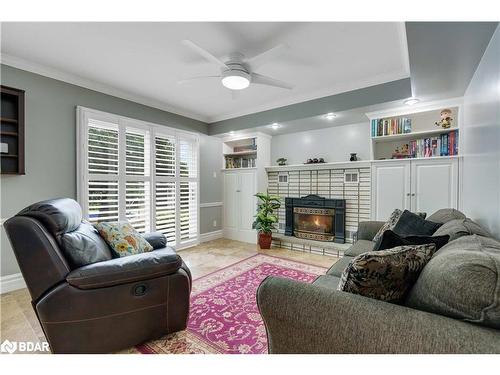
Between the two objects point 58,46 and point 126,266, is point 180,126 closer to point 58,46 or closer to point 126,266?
point 58,46

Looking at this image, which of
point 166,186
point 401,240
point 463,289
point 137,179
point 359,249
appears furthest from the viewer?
point 166,186

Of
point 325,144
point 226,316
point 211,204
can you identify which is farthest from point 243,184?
point 226,316

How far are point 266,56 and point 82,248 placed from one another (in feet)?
6.86

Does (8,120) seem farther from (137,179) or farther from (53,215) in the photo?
(53,215)

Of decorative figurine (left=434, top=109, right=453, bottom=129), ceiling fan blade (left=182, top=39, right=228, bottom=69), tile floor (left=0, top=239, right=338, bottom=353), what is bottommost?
tile floor (left=0, top=239, right=338, bottom=353)

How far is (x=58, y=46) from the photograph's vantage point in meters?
2.34

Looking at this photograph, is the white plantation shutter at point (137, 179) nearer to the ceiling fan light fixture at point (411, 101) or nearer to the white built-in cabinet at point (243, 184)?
the white built-in cabinet at point (243, 184)

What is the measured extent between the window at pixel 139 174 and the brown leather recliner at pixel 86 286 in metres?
1.61

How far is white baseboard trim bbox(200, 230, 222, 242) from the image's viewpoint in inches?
186

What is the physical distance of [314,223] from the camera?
4.30 m

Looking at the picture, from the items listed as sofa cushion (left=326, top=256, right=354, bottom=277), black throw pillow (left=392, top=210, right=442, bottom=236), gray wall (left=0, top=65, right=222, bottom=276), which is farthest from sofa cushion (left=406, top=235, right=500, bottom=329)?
gray wall (left=0, top=65, right=222, bottom=276)

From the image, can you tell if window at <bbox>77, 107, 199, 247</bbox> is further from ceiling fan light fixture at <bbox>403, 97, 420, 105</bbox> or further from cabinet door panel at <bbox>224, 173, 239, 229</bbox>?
ceiling fan light fixture at <bbox>403, 97, 420, 105</bbox>

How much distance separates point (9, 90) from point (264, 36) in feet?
8.75
